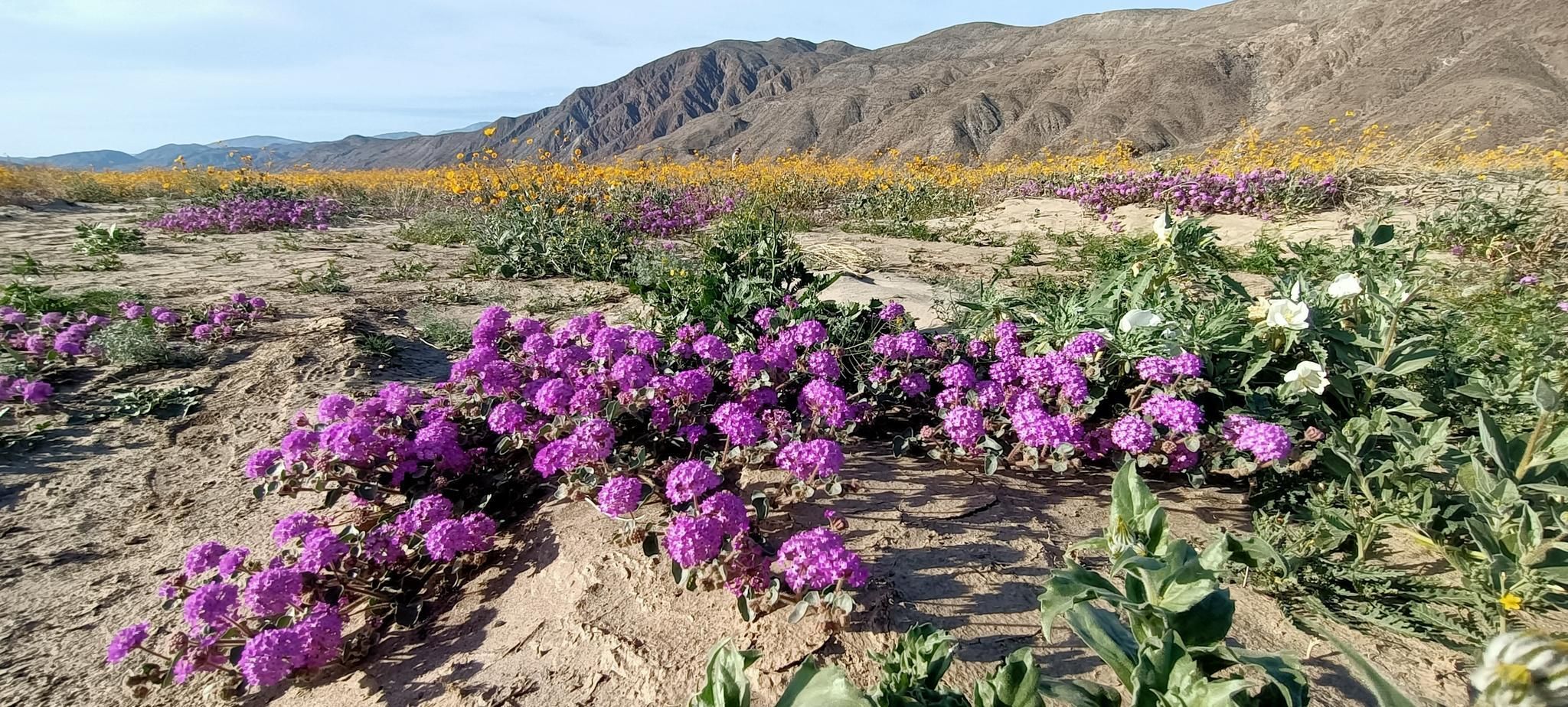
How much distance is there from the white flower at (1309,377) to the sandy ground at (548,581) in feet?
1.65

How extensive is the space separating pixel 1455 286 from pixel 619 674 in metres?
7.14

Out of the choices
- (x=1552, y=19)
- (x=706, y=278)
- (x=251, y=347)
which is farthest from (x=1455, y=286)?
(x=1552, y=19)

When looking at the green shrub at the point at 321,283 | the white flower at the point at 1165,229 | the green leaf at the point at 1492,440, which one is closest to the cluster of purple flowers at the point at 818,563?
the green leaf at the point at 1492,440

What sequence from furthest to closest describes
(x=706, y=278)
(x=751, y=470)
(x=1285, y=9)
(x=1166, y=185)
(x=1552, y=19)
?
1. (x=1285, y=9)
2. (x=1552, y=19)
3. (x=1166, y=185)
4. (x=706, y=278)
5. (x=751, y=470)

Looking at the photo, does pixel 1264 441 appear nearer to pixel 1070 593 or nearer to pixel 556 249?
pixel 1070 593

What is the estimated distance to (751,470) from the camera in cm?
259

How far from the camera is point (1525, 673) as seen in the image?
2.33 ft

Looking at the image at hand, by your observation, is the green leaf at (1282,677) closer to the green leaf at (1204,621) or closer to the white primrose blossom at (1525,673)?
the green leaf at (1204,621)

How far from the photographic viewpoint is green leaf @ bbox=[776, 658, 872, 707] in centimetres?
103

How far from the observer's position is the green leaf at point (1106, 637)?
3.68ft

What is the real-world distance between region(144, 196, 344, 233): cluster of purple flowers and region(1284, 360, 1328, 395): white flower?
41.1 ft

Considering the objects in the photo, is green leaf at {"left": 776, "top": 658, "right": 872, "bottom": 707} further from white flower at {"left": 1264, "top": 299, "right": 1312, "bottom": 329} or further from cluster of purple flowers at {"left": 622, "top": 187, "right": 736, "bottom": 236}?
cluster of purple flowers at {"left": 622, "top": 187, "right": 736, "bottom": 236}

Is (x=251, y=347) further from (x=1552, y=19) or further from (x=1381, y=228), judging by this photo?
(x=1552, y=19)

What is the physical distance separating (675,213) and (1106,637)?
387 inches
